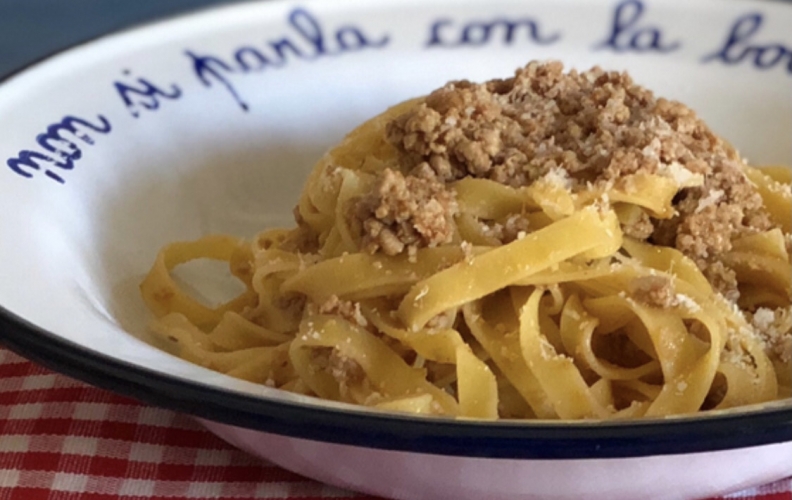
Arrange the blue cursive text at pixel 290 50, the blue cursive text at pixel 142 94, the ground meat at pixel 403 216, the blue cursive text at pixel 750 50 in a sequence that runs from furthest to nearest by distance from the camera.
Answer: the blue cursive text at pixel 750 50 < the blue cursive text at pixel 290 50 < the blue cursive text at pixel 142 94 < the ground meat at pixel 403 216

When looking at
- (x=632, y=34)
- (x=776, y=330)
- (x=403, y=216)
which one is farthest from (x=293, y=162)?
(x=776, y=330)

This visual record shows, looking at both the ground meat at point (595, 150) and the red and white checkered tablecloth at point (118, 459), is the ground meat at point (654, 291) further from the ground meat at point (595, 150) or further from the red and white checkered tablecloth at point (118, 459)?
the red and white checkered tablecloth at point (118, 459)

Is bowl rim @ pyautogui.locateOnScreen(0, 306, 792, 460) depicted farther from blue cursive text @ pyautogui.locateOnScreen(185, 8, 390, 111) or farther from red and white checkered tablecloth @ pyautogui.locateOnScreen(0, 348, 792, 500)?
blue cursive text @ pyautogui.locateOnScreen(185, 8, 390, 111)

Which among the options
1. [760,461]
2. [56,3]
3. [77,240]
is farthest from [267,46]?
[56,3]

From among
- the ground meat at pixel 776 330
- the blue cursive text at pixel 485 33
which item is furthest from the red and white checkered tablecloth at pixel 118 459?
the blue cursive text at pixel 485 33

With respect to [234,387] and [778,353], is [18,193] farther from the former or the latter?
[778,353]

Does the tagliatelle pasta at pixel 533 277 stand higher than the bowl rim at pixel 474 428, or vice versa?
the bowl rim at pixel 474 428

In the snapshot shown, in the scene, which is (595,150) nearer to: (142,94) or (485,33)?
(485,33)
